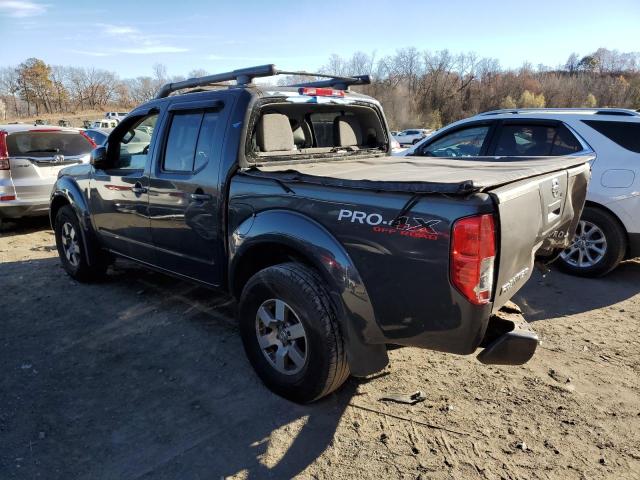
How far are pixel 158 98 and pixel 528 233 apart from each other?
10.5ft

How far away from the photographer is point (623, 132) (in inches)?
195

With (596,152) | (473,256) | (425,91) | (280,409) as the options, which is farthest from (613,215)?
(425,91)

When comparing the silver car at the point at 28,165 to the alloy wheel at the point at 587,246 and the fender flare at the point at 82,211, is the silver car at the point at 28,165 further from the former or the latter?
the alloy wheel at the point at 587,246

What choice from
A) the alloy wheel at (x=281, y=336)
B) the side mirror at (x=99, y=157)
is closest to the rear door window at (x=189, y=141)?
the side mirror at (x=99, y=157)

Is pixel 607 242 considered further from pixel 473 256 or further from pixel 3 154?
pixel 3 154

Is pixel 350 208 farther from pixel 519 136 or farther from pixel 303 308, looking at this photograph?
pixel 519 136

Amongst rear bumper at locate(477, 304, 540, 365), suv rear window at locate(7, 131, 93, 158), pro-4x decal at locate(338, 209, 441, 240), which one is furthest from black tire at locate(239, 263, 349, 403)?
suv rear window at locate(7, 131, 93, 158)

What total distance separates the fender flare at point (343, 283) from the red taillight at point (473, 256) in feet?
1.76

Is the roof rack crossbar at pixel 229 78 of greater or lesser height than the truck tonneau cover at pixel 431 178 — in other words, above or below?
above

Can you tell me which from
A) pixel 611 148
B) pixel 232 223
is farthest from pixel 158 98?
pixel 611 148

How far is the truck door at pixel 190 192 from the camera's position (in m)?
3.39

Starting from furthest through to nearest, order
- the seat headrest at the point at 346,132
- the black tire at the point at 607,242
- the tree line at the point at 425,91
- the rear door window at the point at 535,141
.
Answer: the tree line at the point at 425,91 → the rear door window at the point at 535,141 → the black tire at the point at 607,242 → the seat headrest at the point at 346,132

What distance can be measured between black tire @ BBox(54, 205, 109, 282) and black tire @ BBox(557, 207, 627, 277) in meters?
5.26

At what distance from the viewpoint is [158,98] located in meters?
4.09
